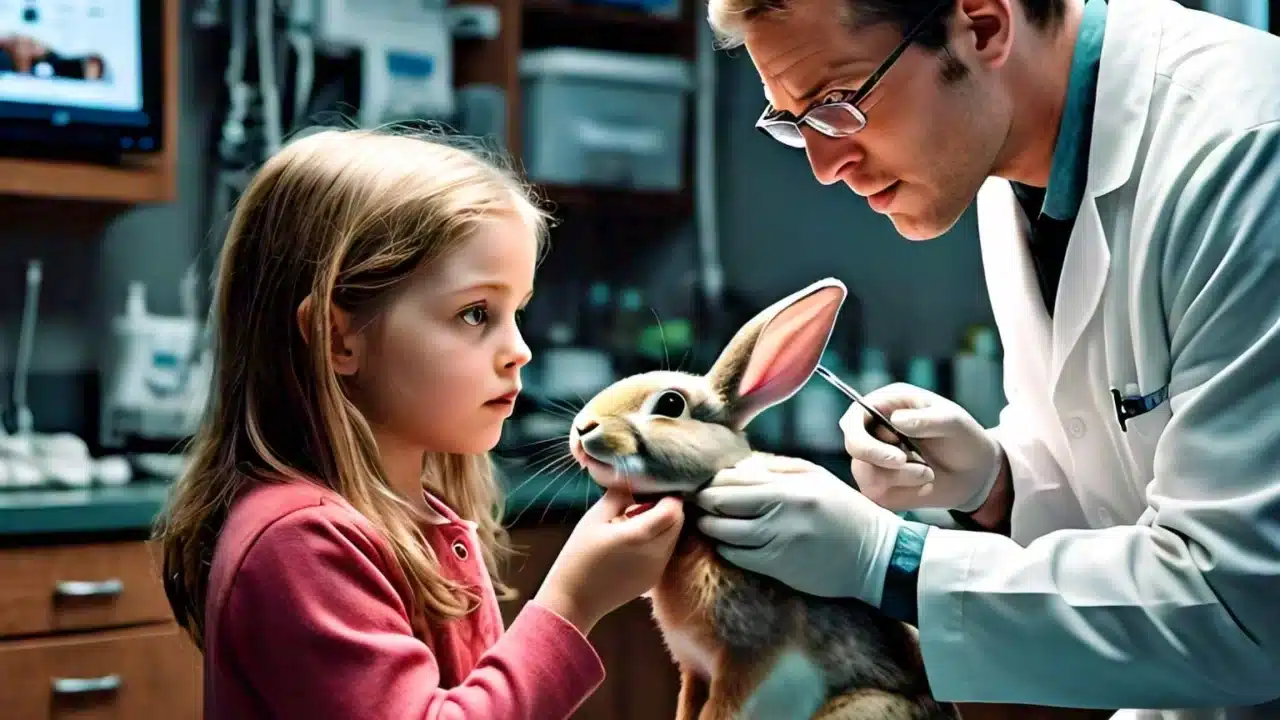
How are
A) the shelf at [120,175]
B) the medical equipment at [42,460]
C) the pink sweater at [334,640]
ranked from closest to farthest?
the pink sweater at [334,640]
the medical equipment at [42,460]
the shelf at [120,175]

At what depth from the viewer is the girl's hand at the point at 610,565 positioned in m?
1.02

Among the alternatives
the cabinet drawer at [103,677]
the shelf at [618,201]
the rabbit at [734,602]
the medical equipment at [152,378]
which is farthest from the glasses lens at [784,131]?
the shelf at [618,201]

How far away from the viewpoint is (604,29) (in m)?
3.32

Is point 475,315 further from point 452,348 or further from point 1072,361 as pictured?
point 1072,361

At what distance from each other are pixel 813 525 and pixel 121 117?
1.87m

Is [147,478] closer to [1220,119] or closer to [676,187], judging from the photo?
A: [676,187]

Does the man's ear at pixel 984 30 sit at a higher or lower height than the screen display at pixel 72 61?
higher

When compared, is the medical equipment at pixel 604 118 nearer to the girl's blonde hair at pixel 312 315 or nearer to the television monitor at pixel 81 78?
the television monitor at pixel 81 78

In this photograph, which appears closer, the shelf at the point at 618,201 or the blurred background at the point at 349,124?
the blurred background at the point at 349,124

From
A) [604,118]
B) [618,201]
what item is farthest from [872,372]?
[604,118]

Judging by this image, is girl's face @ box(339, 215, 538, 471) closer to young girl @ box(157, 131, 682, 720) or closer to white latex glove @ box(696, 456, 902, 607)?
young girl @ box(157, 131, 682, 720)

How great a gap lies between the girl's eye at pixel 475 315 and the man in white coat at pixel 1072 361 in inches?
9.8

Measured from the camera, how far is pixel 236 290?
3.76 ft

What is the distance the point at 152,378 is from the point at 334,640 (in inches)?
68.9
